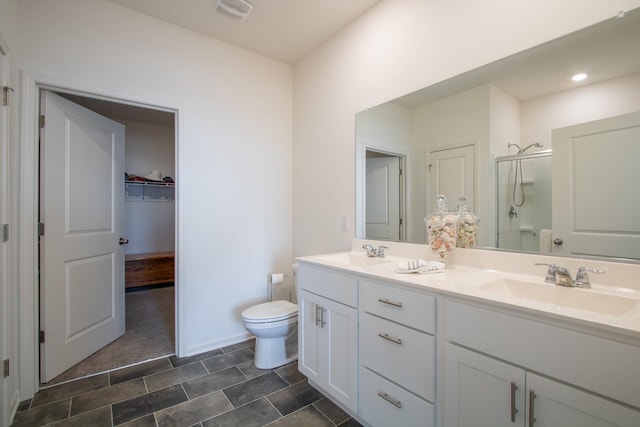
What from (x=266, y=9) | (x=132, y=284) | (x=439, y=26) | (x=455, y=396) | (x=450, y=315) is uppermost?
(x=266, y=9)

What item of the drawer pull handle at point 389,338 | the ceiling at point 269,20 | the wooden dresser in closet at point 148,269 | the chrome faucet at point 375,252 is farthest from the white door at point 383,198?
the wooden dresser in closet at point 148,269

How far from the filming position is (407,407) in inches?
51.9

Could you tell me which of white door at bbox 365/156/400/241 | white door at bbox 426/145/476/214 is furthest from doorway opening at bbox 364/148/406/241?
white door at bbox 426/145/476/214

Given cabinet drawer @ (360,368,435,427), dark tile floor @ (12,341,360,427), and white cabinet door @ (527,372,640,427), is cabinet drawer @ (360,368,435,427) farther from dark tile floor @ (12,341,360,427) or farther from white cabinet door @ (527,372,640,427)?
white cabinet door @ (527,372,640,427)

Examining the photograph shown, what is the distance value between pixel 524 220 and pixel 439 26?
1.21 meters

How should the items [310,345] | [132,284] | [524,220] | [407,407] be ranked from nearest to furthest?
[407,407] → [524,220] → [310,345] → [132,284]

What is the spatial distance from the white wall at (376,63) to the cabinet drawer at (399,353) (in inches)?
38.7

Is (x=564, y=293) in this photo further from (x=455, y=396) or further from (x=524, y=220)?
(x=455, y=396)

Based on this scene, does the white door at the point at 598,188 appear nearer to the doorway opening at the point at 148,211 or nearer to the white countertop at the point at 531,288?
the white countertop at the point at 531,288

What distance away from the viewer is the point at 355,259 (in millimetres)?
2117

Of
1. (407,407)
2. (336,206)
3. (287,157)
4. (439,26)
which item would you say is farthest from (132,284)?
(439,26)

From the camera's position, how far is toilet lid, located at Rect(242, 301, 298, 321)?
86.6 inches

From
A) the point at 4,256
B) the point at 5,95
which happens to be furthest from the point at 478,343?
the point at 5,95

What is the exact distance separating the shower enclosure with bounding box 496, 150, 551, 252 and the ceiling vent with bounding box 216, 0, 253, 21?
200cm
